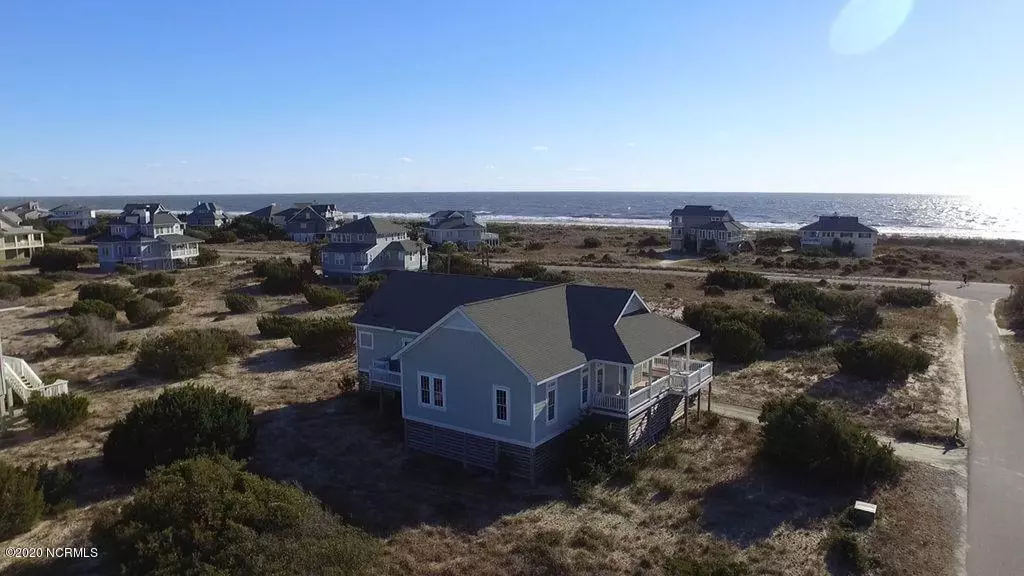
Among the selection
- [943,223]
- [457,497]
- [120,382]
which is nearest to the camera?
[457,497]

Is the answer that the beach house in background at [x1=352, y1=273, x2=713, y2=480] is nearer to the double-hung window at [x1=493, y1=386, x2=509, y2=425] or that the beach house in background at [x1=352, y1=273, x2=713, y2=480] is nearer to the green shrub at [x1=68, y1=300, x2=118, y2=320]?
the double-hung window at [x1=493, y1=386, x2=509, y2=425]

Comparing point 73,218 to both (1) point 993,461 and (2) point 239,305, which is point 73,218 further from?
(1) point 993,461

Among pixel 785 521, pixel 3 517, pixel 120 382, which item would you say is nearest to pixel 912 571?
pixel 785 521

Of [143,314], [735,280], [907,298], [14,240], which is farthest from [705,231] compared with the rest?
[14,240]

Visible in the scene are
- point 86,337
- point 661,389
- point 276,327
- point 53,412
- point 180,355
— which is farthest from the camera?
point 276,327

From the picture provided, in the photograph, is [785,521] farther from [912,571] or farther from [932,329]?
[932,329]

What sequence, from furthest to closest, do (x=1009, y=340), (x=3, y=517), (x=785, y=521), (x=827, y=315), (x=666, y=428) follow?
(x=827, y=315) < (x=1009, y=340) < (x=666, y=428) < (x=785, y=521) < (x=3, y=517)

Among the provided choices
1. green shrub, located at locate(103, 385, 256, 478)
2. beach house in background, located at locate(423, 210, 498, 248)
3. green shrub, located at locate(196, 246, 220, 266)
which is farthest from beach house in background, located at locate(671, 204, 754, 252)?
green shrub, located at locate(103, 385, 256, 478)
